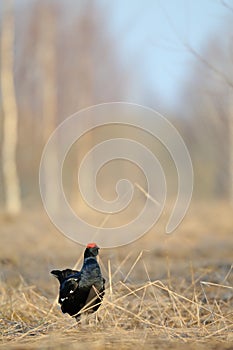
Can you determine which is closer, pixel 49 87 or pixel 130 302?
Result: pixel 130 302

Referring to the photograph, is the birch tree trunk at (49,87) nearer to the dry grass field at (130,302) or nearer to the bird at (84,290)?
the dry grass field at (130,302)

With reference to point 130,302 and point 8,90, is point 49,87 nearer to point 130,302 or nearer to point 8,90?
point 8,90

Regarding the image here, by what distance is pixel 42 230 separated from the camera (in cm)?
1404

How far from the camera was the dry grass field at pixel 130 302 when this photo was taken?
344 cm

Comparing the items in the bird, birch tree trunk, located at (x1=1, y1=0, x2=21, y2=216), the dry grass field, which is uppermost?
birch tree trunk, located at (x1=1, y1=0, x2=21, y2=216)

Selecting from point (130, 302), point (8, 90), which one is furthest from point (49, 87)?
point (130, 302)

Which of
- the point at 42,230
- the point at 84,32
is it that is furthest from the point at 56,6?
the point at 42,230

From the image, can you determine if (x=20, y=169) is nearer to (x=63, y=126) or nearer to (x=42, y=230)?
(x=63, y=126)

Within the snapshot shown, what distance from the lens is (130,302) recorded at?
16.6 ft

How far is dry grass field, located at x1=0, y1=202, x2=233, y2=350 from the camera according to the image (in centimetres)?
344

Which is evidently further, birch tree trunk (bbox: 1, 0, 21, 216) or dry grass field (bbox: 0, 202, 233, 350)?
birch tree trunk (bbox: 1, 0, 21, 216)

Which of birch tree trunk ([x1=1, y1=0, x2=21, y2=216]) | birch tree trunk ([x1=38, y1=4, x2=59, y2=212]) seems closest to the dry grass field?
birch tree trunk ([x1=1, y1=0, x2=21, y2=216])

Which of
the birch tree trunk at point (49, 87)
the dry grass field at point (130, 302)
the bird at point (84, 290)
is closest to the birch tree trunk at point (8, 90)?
the birch tree trunk at point (49, 87)

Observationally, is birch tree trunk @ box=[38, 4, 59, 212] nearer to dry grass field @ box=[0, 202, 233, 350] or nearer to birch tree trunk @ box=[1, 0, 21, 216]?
birch tree trunk @ box=[1, 0, 21, 216]
